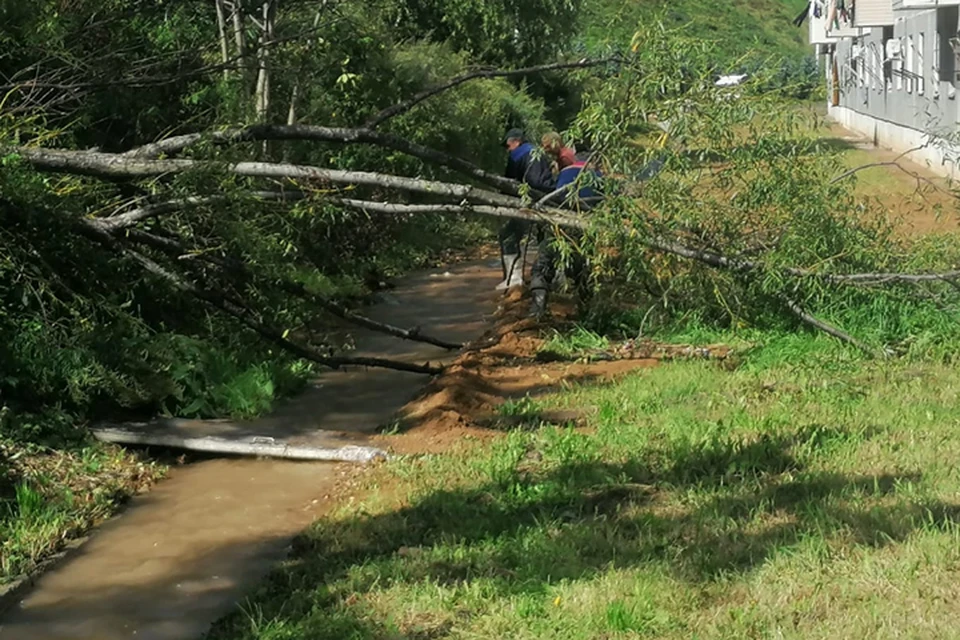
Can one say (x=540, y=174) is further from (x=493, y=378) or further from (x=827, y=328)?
(x=827, y=328)

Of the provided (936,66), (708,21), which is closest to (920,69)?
(936,66)

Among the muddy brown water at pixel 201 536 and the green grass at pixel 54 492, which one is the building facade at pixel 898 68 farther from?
the green grass at pixel 54 492

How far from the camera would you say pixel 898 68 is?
1545 inches

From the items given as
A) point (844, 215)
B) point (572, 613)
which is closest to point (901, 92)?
point (844, 215)

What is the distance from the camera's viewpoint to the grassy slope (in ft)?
36.9

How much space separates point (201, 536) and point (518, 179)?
7.57 metres

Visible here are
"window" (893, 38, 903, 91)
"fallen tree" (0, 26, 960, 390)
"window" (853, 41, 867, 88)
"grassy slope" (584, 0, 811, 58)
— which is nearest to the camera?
"fallen tree" (0, 26, 960, 390)

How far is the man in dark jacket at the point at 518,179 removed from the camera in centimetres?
1411

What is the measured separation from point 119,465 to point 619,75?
15.8ft

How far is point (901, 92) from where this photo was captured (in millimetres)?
39094

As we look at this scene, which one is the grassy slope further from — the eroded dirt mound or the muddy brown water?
the muddy brown water

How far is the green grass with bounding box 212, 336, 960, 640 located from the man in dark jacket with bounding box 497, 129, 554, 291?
4402mm

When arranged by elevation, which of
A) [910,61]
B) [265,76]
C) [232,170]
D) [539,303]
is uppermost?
[265,76]

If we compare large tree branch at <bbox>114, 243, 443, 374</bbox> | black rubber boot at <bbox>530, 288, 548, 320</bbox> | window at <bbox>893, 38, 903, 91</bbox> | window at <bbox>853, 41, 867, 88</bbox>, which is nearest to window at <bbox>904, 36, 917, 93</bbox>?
window at <bbox>893, 38, 903, 91</bbox>
